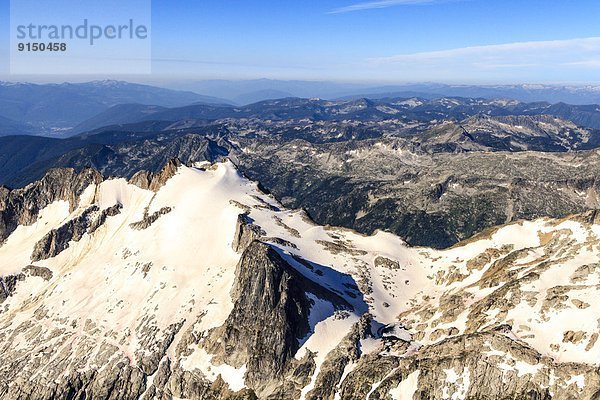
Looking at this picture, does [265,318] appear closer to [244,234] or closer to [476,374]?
[244,234]

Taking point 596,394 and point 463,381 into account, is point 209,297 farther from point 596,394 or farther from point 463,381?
point 596,394

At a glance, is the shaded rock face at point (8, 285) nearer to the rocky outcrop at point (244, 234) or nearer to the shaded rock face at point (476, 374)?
the rocky outcrop at point (244, 234)

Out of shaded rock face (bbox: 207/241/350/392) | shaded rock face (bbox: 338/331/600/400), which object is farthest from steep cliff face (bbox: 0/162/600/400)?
shaded rock face (bbox: 207/241/350/392)

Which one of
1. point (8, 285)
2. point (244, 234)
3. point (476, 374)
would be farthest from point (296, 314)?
point (8, 285)

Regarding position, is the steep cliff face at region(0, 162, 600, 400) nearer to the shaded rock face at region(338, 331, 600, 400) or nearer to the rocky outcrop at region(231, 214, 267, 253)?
the shaded rock face at region(338, 331, 600, 400)

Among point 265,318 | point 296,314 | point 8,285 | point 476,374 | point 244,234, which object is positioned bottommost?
Result: point 8,285

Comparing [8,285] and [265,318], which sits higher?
[265,318]

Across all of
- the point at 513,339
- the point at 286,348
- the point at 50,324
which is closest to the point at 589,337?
the point at 513,339
